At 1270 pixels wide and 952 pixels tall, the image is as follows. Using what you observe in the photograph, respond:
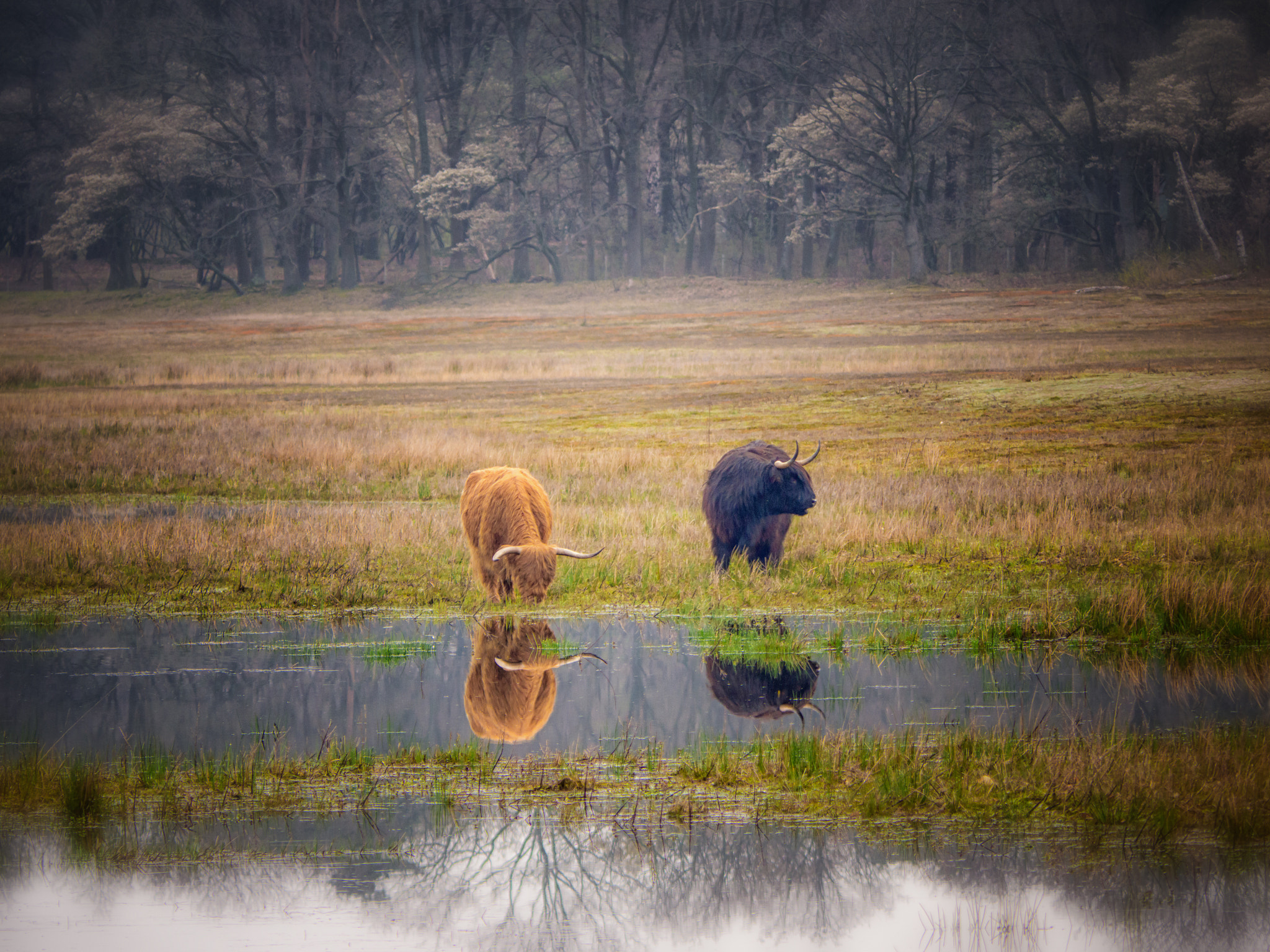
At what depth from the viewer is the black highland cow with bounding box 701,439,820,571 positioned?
38.5 ft

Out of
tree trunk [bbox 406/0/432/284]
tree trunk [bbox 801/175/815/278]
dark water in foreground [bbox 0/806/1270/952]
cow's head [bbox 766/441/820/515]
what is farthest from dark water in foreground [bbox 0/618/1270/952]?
tree trunk [bbox 406/0/432/284]

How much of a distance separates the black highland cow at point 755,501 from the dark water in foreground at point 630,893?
5662 millimetres

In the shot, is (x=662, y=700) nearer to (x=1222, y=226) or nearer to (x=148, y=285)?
(x=1222, y=226)

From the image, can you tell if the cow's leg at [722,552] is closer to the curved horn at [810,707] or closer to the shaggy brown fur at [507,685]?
the shaggy brown fur at [507,685]

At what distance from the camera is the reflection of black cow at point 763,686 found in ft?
28.0

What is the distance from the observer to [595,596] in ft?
38.2

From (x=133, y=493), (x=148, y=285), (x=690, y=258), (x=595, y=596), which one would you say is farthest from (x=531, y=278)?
(x=595, y=596)

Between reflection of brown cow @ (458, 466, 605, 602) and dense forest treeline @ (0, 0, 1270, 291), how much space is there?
4481cm

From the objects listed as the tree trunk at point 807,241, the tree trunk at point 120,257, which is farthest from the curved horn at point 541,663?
the tree trunk at point 120,257

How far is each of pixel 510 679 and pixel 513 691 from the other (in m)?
0.27

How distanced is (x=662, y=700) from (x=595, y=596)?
2.97m

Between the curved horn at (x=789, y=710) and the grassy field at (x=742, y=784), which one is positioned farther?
the curved horn at (x=789, y=710)

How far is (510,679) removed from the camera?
927cm

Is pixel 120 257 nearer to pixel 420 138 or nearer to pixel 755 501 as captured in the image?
pixel 420 138
